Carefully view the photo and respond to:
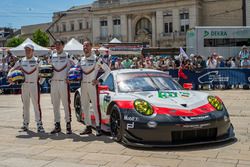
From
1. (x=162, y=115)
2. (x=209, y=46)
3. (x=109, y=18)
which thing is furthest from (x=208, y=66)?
(x=109, y=18)

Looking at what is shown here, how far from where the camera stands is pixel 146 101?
7.34 metres

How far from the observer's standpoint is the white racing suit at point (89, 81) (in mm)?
8664

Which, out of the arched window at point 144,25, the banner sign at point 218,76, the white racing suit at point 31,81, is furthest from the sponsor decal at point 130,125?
the arched window at point 144,25

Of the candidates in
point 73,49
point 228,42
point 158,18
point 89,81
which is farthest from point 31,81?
point 158,18

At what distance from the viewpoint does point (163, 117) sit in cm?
692

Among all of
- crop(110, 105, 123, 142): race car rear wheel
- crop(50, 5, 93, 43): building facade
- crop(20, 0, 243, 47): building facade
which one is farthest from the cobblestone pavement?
crop(50, 5, 93, 43): building facade

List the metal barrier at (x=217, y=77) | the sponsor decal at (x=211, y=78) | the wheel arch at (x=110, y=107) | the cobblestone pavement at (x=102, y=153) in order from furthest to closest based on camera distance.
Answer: the sponsor decal at (x=211, y=78) → the metal barrier at (x=217, y=77) → the wheel arch at (x=110, y=107) → the cobblestone pavement at (x=102, y=153)

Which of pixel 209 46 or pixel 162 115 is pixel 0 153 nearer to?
pixel 162 115

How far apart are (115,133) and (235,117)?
13.8ft

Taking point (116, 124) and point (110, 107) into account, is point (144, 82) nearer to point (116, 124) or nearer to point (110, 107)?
point (110, 107)

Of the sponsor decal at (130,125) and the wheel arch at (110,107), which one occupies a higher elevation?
the wheel arch at (110,107)

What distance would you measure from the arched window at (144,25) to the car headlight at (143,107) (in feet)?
244

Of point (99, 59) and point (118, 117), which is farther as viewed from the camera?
point (99, 59)

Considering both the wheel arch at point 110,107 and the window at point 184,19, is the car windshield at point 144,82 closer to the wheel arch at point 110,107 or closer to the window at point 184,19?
the wheel arch at point 110,107
